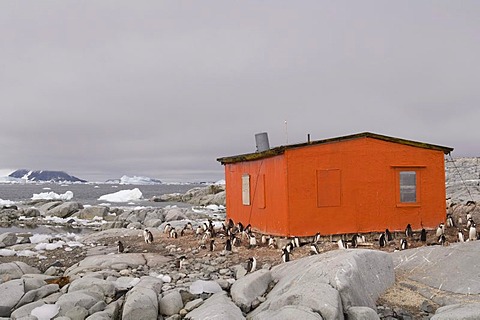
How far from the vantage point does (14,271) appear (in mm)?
13492

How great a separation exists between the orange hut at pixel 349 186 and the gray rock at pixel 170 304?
594 cm

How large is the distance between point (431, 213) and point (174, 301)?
10506 mm

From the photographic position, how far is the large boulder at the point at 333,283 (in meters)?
7.80

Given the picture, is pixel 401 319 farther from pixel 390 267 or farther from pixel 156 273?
pixel 156 273

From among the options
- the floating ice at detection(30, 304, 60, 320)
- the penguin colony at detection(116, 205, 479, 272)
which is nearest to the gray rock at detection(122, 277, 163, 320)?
the floating ice at detection(30, 304, 60, 320)

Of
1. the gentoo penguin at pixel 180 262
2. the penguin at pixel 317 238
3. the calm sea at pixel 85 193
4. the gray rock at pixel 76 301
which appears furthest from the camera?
the calm sea at pixel 85 193

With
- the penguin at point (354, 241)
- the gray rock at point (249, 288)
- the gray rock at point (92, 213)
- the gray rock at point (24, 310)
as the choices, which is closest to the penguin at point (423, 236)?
the penguin at point (354, 241)

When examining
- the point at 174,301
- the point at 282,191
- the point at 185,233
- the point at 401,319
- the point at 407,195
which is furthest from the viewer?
the point at 185,233

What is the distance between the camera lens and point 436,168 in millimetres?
16875

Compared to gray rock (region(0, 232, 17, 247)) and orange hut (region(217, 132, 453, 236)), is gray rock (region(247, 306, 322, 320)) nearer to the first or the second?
orange hut (region(217, 132, 453, 236))

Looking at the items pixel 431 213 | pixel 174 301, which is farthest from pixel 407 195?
pixel 174 301

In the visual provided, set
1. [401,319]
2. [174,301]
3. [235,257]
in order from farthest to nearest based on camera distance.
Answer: [235,257], [174,301], [401,319]

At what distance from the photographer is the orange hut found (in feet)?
50.3

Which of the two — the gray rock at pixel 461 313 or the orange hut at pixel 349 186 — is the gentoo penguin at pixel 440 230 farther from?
the gray rock at pixel 461 313
